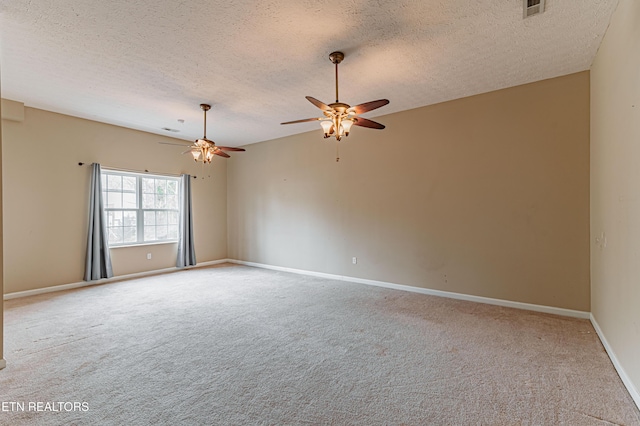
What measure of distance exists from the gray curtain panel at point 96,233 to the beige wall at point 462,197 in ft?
11.2

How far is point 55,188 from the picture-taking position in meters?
5.01

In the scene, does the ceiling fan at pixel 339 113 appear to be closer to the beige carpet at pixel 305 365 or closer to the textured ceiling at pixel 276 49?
the textured ceiling at pixel 276 49

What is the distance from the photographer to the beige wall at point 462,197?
370cm

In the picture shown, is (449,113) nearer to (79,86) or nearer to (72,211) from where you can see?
(79,86)

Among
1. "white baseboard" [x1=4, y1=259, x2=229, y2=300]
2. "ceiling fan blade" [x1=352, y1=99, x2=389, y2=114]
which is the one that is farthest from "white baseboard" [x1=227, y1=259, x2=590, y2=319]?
"ceiling fan blade" [x1=352, y1=99, x2=389, y2=114]

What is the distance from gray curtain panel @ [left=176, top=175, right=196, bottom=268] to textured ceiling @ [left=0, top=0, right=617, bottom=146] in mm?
2353

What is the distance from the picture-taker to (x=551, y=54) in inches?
126

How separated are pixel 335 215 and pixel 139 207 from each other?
4048 mm

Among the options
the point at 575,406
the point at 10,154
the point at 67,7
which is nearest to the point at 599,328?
the point at 575,406

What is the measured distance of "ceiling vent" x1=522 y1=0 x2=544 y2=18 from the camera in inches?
94.7

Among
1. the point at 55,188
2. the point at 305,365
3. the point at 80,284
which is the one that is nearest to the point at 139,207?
the point at 55,188

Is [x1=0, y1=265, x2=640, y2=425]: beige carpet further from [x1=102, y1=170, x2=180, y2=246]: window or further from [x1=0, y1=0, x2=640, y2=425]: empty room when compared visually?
[x1=102, y1=170, x2=180, y2=246]: window

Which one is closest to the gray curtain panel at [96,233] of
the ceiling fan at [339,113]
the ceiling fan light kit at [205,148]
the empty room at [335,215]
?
the empty room at [335,215]

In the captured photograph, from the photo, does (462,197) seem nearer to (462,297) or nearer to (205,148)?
(462,297)
